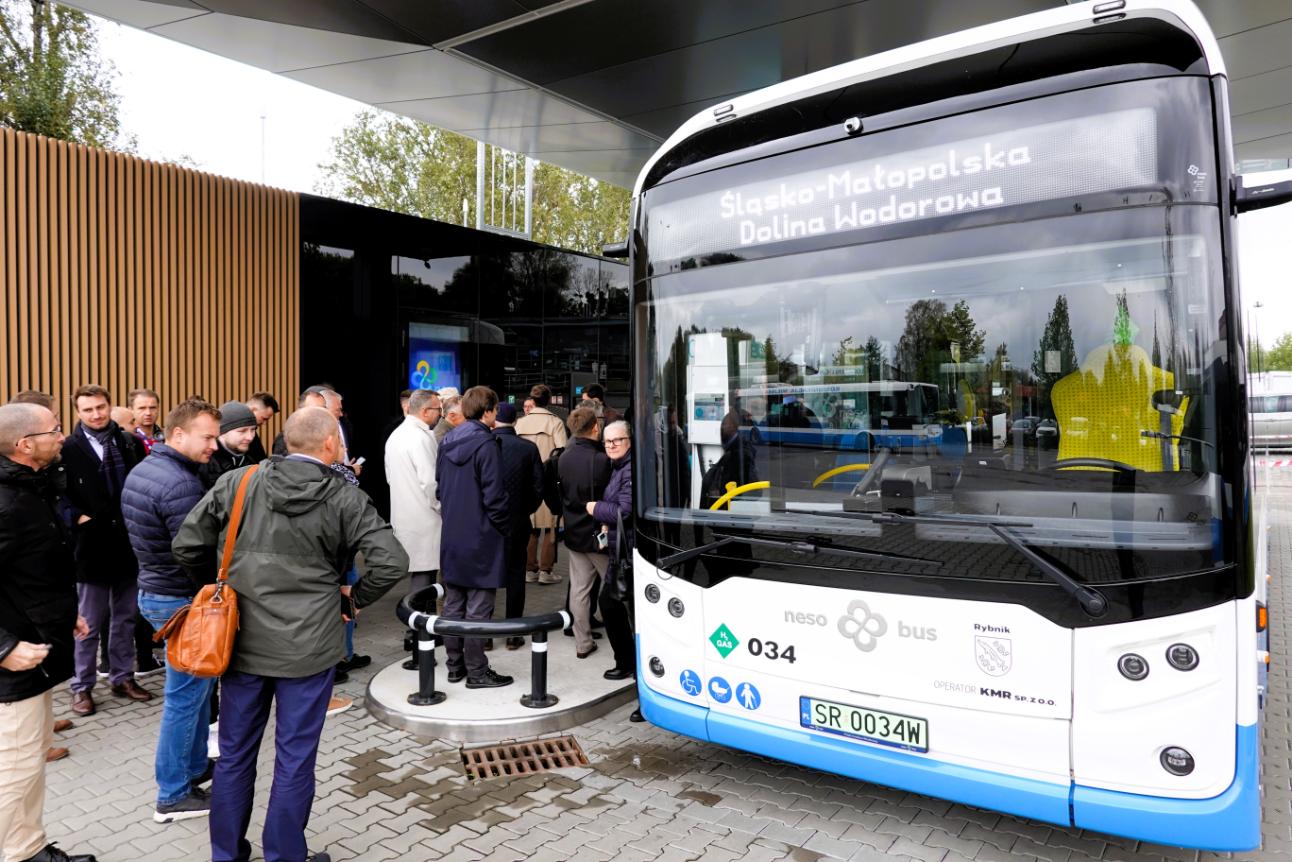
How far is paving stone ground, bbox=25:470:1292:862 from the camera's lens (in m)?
3.60

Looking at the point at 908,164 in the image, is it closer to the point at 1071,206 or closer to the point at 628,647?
the point at 1071,206

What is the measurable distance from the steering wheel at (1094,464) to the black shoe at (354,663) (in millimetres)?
4808

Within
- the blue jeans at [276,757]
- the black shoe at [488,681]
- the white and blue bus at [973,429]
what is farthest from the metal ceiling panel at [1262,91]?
the blue jeans at [276,757]

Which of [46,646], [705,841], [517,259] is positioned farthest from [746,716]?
[517,259]

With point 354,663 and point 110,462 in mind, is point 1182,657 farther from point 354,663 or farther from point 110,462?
point 110,462

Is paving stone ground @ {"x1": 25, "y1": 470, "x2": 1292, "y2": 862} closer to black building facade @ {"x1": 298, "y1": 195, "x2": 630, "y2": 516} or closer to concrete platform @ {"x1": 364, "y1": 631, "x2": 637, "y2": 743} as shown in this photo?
concrete platform @ {"x1": 364, "y1": 631, "x2": 637, "y2": 743}

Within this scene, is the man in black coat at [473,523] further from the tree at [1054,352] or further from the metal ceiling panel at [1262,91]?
the metal ceiling panel at [1262,91]

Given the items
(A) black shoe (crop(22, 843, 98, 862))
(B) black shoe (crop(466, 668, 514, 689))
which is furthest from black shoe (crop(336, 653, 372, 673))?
(A) black shoe (crop(22, 843, 98, 862))

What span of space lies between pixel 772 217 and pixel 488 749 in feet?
10.3

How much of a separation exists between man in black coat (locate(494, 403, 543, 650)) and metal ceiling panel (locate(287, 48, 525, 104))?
518 centimetres

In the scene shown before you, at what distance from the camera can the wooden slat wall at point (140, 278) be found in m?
7.16

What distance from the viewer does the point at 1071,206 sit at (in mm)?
3115

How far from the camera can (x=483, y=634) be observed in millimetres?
4902

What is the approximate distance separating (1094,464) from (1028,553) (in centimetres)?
42
